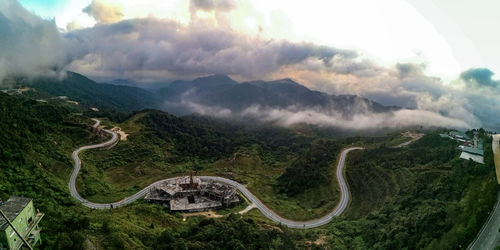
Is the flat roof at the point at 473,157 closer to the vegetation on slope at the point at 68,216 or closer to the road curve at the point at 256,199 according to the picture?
→ the road curve at the point at 256,199

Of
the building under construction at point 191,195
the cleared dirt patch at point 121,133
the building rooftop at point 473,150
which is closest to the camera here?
the building rooftop at point 473,150

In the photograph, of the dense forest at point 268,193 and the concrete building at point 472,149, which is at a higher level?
the concrete building at point 472,149

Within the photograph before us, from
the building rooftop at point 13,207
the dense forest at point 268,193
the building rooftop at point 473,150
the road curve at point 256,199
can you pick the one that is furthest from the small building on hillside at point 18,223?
the building rooftop at point 473,150

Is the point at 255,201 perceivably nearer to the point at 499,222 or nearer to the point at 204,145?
the point at 499,222

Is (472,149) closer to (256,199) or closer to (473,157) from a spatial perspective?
(473,157)

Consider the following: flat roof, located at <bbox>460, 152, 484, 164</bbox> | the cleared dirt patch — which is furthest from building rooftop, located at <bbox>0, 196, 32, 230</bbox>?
the cleared dirt patch

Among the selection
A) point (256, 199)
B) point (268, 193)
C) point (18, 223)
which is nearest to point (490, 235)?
point (18, 223)

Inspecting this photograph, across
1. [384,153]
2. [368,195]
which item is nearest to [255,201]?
[368,195]

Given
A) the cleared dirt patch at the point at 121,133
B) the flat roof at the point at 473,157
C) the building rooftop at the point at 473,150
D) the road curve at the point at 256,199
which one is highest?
the building rooftop at the point at 473,150
